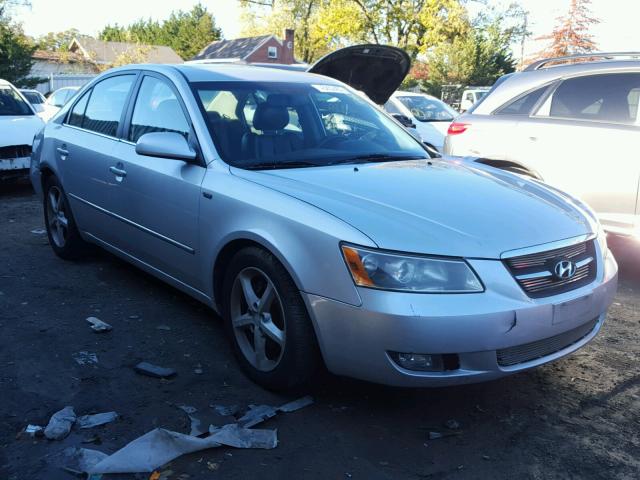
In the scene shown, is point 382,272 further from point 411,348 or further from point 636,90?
point 636,90

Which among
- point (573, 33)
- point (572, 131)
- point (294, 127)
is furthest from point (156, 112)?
point (573, 33)

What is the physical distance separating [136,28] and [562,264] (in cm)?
8613

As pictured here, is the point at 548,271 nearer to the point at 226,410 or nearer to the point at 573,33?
the point at 226,410

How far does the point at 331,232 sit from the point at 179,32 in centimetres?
7422

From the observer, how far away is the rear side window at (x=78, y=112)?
5.48 meters

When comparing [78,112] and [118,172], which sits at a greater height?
[78,112]

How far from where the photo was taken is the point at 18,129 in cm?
940

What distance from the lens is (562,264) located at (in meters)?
3.13

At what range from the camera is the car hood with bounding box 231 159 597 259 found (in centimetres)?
295

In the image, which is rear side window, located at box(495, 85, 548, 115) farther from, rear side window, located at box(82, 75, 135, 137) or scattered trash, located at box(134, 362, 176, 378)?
scattered trash, located at box(134, 362, 176, 378)

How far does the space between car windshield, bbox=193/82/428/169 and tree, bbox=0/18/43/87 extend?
31520 mm

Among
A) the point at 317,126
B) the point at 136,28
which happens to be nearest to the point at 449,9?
the point at 317,126

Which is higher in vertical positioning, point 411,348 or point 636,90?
point 636,90

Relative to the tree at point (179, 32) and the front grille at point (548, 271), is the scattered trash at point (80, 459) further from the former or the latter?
the tree at point (179, 32)
